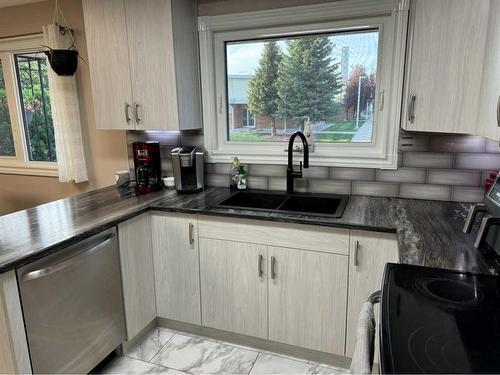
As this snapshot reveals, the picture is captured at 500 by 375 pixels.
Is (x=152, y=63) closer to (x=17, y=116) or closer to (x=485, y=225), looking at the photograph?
(x=17, y=116)

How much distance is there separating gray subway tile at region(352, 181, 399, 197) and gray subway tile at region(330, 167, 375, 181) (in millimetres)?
32

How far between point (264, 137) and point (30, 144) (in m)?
2.40

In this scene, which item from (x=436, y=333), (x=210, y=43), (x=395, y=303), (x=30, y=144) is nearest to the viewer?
(x=436, y=333)

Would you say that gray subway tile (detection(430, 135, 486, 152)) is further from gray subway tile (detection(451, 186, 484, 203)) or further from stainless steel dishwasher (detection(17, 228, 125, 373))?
stainless steel dishwasher (detection(17, 228, 125, 373))

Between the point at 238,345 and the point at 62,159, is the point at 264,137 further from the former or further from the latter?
the point at 62,159

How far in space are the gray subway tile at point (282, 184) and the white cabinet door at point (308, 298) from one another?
0.60 meters

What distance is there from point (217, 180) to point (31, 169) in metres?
1.98

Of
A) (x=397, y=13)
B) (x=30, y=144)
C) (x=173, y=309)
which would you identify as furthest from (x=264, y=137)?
(x=30, y=144)

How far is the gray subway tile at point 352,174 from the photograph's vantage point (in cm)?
224

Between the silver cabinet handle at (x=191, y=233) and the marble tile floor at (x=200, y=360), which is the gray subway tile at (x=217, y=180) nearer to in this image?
the silver cabinet handle at (x=191, y=233)

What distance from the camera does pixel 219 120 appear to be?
2572 mm

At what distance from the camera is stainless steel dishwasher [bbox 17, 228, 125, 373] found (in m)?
1.49

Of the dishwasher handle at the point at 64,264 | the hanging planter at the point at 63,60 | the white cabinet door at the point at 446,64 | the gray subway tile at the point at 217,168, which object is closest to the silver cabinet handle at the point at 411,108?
the white cabinet door at the point at 446,64

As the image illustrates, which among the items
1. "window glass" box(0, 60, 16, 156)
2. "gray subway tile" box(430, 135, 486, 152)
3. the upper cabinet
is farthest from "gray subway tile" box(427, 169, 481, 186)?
"window glass" box(0, 60, 16, 156)
